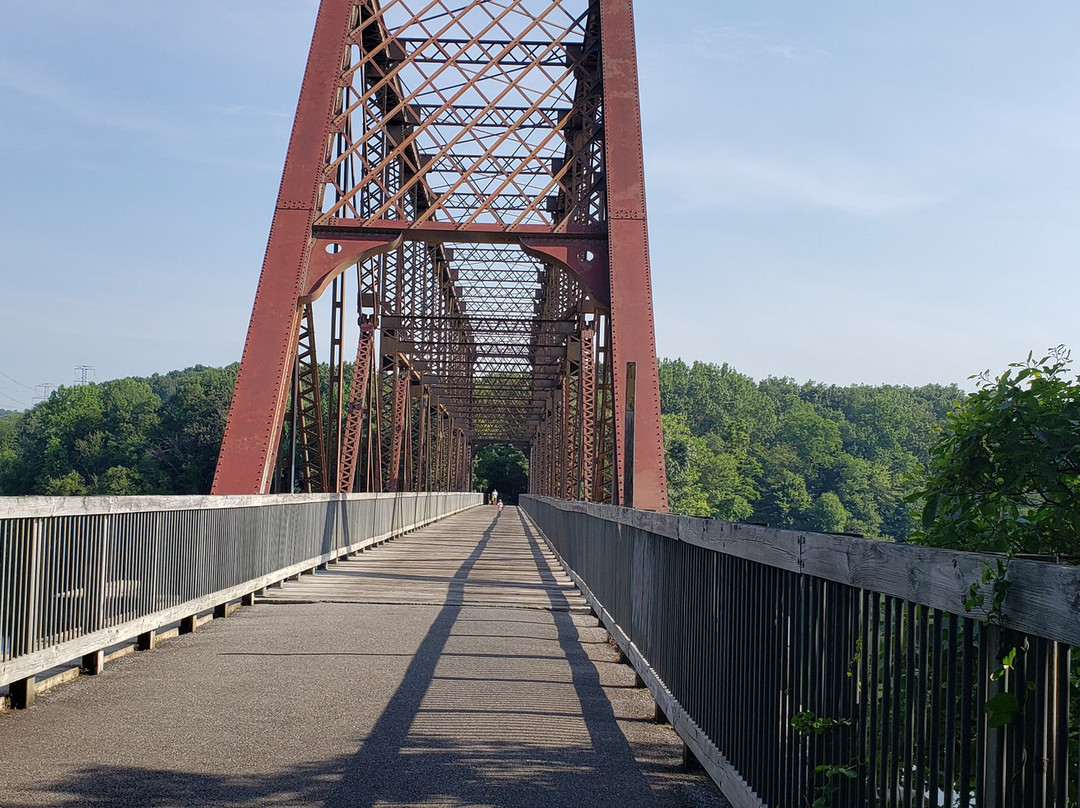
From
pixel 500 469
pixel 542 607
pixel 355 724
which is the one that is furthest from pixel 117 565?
pixel 500 469

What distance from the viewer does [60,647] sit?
23.1ft

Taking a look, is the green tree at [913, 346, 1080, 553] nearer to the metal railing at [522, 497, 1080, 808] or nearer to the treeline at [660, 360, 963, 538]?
the metal railing at [522, 497, 1080, 808]

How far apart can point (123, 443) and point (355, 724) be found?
101 m

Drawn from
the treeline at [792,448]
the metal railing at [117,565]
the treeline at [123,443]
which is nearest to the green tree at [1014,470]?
the metal railing at [117,565]

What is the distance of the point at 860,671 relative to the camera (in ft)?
11.1

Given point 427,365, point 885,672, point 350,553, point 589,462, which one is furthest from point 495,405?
point 885,672

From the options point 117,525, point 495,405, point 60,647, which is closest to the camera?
point 60,647

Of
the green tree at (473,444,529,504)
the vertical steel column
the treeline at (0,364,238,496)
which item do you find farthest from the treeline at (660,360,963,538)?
the vertical steel column

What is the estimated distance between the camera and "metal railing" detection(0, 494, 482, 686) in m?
6.52

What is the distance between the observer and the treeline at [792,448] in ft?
409

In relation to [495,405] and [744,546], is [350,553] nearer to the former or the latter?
[744,546]

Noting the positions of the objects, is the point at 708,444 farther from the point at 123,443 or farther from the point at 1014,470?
the point at 1014,470

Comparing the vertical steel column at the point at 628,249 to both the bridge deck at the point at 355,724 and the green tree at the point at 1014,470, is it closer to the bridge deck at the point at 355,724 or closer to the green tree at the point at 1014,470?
the bridge deck at the point at 355,724

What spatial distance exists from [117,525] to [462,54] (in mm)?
13245
